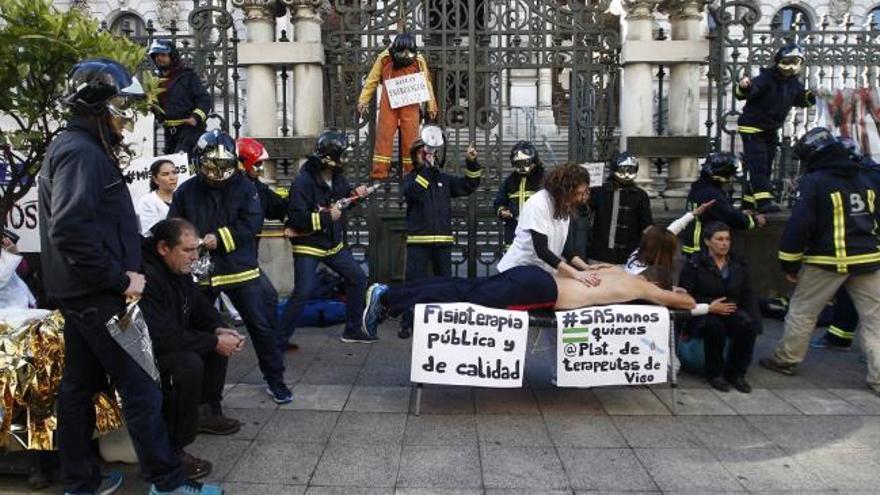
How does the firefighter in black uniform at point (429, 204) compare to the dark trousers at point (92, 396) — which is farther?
the firefighter in black uniform at point (429, 204)

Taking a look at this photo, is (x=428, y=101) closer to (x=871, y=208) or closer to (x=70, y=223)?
(x=871, y=208)

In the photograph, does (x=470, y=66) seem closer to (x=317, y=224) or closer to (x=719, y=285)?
(x=317, y=224)

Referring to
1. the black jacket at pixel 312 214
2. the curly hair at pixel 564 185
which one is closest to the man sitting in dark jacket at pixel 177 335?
the black jacket at pixel 312 214

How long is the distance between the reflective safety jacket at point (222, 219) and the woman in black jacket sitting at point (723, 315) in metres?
3.39

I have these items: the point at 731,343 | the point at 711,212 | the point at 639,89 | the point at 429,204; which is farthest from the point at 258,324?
the point at 639,89

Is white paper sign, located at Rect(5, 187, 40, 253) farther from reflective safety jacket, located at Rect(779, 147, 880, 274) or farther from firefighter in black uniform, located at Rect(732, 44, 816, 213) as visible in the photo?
firefighter in black uniform, located at Rect(732, 44, 816, 213)

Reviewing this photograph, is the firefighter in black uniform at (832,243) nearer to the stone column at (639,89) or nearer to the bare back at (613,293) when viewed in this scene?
the bare back at (613,293)

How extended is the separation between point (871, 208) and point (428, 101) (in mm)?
4533

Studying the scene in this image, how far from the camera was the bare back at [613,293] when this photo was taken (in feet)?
17.8

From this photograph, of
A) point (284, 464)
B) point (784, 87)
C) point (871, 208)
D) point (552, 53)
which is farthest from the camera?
point (552, 53)

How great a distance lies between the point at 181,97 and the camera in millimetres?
8531

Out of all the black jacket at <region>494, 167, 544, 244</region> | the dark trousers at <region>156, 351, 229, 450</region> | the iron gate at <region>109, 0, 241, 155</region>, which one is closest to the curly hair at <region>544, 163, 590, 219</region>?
the black jacket at <region>494, 167, 544, 244</region>

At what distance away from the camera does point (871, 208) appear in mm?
6176

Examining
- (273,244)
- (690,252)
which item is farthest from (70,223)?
(690,252)
